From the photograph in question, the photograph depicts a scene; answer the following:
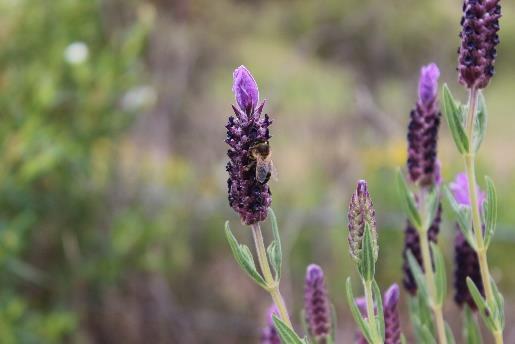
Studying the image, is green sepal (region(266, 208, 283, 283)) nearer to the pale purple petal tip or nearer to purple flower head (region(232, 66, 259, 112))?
purple flower head (region(232, 66, 259, 112))

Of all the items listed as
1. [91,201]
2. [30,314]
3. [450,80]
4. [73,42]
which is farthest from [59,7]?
[450,80]

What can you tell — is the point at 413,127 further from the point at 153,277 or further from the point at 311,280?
the point at 153,277

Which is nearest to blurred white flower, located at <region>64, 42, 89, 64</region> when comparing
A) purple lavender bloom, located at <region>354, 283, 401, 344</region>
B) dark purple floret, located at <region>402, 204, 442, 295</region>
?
dark purple floret, located at <region>402, 204, 442, 295</region>

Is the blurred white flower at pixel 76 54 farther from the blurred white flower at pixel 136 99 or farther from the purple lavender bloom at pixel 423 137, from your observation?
the purple lavender bloom at pixel 423 137

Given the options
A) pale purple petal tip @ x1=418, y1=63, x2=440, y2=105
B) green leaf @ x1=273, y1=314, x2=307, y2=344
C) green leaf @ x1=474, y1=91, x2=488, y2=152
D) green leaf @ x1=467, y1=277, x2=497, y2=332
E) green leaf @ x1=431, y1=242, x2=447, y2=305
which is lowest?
green leaf @ x1=273, y1=314, x2=307, y2=344

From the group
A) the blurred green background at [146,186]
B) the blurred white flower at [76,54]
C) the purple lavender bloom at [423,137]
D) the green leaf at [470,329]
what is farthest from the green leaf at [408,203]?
the blurred white flower at [76,54]

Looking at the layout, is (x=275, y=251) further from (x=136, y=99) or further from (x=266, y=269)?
(x=136, y=99)
